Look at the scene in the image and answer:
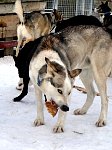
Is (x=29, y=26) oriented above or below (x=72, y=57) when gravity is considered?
below

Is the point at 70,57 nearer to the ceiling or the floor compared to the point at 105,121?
nearer to the ceiling

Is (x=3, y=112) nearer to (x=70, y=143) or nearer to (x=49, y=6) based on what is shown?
(x=70, y=143)

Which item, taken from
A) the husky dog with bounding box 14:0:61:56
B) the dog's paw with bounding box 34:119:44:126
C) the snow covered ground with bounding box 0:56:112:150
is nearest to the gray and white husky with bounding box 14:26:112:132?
the dog's paw with bounding box 34:119:44:126

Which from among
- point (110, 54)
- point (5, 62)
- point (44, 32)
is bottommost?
point (5, 62)

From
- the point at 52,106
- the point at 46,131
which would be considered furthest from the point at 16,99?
the point at 52,106

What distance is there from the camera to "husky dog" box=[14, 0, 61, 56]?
29.7 ft

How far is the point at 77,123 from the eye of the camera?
16.0ft

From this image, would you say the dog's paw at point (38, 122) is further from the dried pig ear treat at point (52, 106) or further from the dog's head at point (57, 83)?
the dog's head at point (57, 83)

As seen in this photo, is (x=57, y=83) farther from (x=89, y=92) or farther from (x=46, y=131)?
(x=89, y=92)

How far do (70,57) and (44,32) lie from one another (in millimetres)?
5127

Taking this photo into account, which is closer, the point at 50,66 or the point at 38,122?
the point at 50,66

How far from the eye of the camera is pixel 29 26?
9.24 metres

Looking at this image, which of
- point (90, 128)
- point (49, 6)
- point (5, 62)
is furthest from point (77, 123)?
point (49, 6)

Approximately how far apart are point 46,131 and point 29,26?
16.7ft
